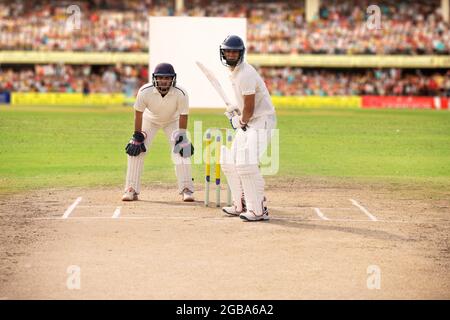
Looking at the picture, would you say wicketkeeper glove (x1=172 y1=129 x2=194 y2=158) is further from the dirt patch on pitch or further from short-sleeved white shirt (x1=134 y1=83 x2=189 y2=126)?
the dirt patch on pitch

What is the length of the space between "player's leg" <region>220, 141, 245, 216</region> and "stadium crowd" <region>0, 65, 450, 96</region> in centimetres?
3693

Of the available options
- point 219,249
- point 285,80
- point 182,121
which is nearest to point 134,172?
point 182,121

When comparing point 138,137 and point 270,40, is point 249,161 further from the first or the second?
point 270,40

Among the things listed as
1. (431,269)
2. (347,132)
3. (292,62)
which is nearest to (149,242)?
(431,269)

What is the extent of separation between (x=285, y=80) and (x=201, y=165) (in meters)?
33.2

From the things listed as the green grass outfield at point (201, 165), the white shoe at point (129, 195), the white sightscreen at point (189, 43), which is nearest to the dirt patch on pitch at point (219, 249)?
the white shoe at point (129, 195)

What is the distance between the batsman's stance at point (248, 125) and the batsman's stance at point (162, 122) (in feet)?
5.60

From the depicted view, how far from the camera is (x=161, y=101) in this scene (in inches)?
540

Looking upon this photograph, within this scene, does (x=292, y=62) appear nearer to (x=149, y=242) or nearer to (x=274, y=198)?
(x=274, y=198)

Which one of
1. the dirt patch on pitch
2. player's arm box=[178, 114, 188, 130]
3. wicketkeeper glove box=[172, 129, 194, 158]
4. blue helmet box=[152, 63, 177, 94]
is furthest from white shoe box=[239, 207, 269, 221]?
blue helmet box=[152, 63, 177, 94]

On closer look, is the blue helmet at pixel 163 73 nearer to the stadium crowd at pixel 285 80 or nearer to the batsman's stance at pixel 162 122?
the batsman's stance at pixel 162 122

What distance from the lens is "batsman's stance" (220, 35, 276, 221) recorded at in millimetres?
11602

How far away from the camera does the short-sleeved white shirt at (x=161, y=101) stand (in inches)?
535

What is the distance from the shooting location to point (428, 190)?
1597 cm
